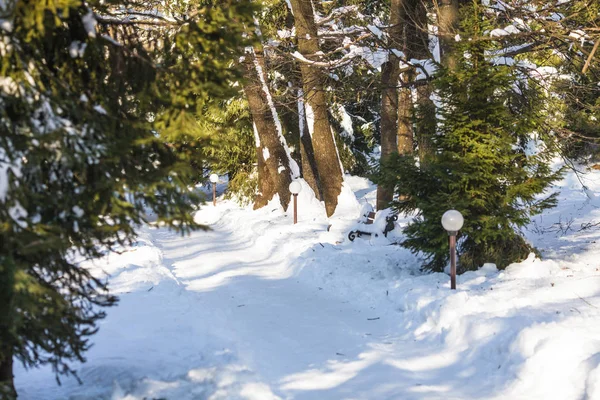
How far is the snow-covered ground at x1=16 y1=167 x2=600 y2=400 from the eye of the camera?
5.28 meters

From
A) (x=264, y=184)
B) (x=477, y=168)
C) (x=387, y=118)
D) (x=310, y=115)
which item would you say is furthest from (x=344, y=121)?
(x=477, y=168)

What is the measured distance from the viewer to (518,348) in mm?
5758

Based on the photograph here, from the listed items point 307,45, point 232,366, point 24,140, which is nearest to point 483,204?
point 232,366

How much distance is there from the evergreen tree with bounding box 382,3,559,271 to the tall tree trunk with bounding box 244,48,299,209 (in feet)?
34.3

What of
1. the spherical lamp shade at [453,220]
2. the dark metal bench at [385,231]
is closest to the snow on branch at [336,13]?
the dark metal bench at [385,231]

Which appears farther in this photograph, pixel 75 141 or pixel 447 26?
pixel 447 26

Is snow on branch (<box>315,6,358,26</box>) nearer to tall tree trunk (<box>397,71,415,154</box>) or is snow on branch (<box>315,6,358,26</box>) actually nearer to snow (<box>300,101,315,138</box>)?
snow (<box>300,101,315,138</box>)

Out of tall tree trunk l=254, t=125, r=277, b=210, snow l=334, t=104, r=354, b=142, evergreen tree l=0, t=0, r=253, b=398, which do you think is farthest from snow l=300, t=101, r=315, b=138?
evergreen tree l=0, t=0, r=253, b=398

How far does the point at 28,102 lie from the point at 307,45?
512 inches

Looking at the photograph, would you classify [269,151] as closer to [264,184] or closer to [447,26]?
[264,184]

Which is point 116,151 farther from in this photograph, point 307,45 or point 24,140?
point 307,45

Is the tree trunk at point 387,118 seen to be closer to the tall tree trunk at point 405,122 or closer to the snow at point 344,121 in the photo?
the tall tree trunk at point 405,122

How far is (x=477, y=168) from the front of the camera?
8992mm

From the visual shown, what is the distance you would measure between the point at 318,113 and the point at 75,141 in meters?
13.4
